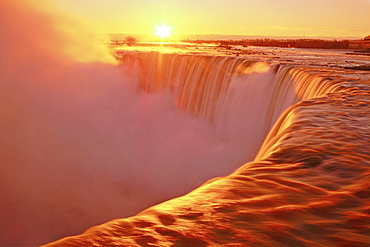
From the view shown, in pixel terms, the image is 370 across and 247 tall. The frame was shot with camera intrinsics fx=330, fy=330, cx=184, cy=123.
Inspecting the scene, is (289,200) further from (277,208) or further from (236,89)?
(236,89)

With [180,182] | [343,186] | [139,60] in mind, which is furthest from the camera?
[139,60]

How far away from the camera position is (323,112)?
466cm

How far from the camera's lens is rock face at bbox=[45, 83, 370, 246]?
6.43 feet

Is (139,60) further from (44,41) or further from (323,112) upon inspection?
(323,112)

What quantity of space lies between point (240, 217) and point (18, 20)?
1593 centimetres

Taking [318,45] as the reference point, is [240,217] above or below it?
below

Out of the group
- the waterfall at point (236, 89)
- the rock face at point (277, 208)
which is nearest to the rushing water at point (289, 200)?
the rock face at point (277, 208)

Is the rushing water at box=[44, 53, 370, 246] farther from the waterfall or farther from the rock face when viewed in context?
the waterfall

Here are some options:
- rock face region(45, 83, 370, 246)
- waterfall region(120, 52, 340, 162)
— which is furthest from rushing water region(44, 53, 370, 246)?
waterfall region(120, 52, 340, 162)

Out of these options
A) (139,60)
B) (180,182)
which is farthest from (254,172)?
(139,60)

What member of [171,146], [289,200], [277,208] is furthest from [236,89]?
[277,208]

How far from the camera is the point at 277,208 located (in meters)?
2.33

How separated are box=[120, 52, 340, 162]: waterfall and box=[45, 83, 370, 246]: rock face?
4.64 metres

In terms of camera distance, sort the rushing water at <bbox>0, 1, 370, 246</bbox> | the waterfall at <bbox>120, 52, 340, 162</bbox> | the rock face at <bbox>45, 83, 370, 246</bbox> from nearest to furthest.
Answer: the rock face at <bbox>45, 83, 370, 246</bbox> → the rushing water at <bbox>0, 1, 370, 246</bbox> → the waterfall at <bbox>120, 52, 340, 162</bbox>
